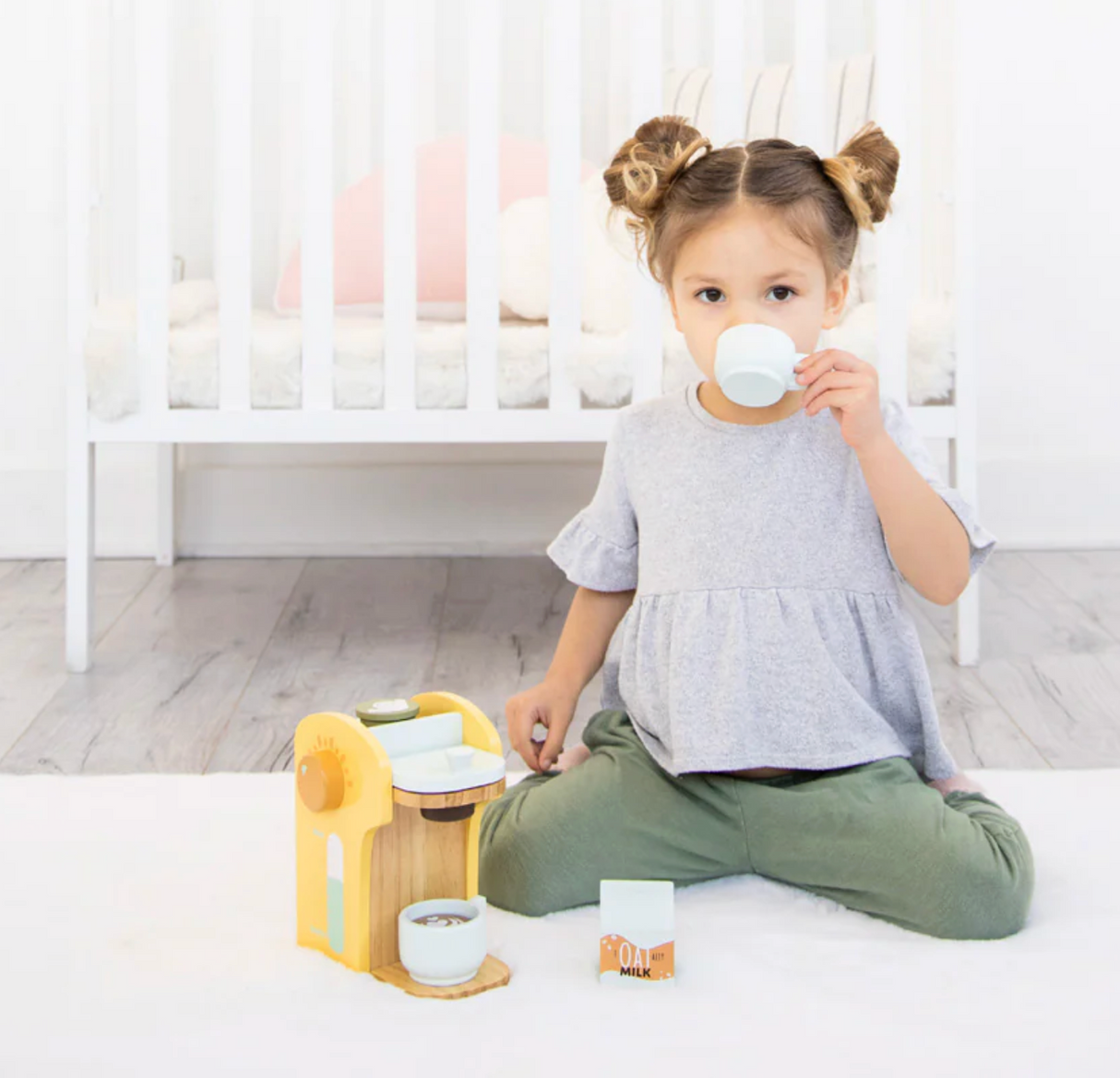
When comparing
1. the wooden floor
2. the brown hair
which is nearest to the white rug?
the wooden floor

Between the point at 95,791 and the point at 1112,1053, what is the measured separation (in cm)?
76

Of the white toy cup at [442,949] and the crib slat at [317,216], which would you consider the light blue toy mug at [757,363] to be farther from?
the crib slat at [317,216]

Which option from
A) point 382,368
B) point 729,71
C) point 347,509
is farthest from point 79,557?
point 729,71

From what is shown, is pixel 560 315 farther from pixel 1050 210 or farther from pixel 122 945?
pixel 1050 210

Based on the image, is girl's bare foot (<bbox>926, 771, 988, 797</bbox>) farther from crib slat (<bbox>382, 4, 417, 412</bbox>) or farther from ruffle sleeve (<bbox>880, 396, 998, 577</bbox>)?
crib slat (<bbox>382, 4, 417, 412</bbox>)

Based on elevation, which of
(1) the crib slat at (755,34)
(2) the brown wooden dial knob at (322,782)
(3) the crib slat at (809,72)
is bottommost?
(2) the brown wooden dial knob at (322,782)

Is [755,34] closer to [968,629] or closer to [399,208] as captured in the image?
[399,208]

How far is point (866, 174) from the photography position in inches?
37.7

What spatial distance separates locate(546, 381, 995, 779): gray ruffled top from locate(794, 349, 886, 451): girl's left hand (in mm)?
80

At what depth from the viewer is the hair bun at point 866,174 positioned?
0.94 meters

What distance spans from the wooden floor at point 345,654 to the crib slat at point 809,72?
60cm

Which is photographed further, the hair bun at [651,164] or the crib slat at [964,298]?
Answer: the crib slat at [964,298]

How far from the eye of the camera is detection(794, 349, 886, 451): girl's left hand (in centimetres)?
88

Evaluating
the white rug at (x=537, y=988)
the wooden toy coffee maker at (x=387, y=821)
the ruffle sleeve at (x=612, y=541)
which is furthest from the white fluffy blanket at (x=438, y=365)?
the wooden toy coffee maker at (x=387, y=821)
